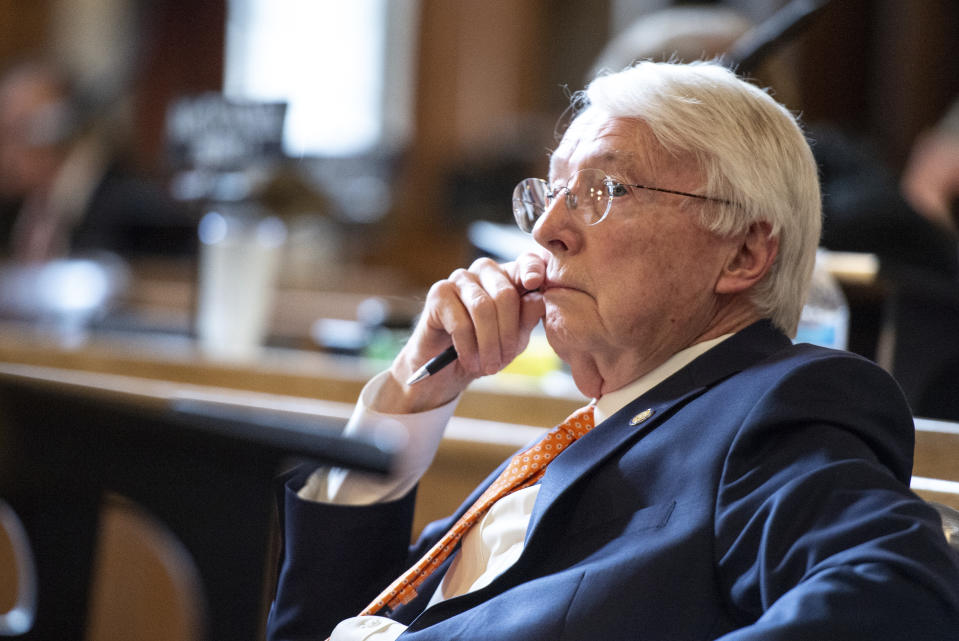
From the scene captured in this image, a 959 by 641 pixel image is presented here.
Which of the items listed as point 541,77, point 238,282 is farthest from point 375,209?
point 238,282

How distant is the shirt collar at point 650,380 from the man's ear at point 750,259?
59mm

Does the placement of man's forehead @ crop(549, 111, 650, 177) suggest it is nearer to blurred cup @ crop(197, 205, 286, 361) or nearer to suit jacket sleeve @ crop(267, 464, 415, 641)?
suit jacket sleeve @ crop(267, 464, 415, 641)

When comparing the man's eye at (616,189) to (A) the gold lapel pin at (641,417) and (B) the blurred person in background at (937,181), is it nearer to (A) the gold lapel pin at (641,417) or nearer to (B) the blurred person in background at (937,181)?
(A) the gold lapel pin at (641,417)

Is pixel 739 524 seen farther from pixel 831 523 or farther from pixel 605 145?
pixel 605 145

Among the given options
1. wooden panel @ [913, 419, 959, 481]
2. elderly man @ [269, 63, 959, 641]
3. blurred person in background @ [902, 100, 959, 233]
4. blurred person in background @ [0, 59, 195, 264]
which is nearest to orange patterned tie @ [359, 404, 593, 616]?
elderly man @ [269, 63, 959, 641]

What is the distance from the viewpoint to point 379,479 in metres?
1.36

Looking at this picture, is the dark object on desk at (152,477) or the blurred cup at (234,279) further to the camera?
the blurred cup at (234,279)

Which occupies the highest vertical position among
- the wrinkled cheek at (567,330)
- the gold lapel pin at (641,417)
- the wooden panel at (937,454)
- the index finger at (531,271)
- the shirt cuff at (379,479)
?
the index finger at (531,271)

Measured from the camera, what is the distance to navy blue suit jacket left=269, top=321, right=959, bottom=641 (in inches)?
31.1

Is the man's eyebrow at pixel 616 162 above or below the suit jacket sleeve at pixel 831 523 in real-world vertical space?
above

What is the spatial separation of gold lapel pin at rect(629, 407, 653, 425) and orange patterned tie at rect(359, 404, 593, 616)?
133mm

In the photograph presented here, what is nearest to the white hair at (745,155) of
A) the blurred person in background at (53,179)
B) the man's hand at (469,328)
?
the man's hand at (469,328)

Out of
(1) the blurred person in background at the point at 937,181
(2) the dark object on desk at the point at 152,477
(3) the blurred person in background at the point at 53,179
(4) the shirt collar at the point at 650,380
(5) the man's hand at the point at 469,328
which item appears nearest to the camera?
(2) the dark object on desk at the point at 152,477

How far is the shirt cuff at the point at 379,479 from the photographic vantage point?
1357 mm
